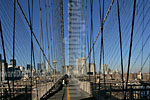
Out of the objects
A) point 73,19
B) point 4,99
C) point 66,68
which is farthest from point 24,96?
point 66,68

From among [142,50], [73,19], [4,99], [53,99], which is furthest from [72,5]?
[4,99]

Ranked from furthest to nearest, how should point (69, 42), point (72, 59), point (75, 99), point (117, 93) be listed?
point (72, 59)
point (69, 42)
point (75, 99)
point (117, 93)

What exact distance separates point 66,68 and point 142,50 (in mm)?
58183

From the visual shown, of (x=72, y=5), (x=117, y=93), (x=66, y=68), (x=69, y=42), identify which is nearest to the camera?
(x=117, y=93)

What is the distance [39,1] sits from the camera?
1239 centimetres

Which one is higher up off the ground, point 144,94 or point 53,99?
point 144,94

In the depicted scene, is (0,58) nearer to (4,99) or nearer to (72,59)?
(4,99)

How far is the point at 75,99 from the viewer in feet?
25.3

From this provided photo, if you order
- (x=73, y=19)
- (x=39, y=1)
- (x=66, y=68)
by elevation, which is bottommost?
(x=66, y=68)

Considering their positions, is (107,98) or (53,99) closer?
(107,98)

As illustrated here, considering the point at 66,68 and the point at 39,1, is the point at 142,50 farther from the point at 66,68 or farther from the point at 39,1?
the point at 66,68

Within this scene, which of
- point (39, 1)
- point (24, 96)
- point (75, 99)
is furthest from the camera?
point (39, 1)

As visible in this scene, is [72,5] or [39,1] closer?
[39,1]

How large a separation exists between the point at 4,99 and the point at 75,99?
431cm
